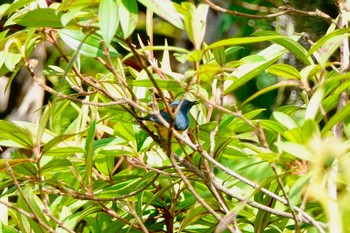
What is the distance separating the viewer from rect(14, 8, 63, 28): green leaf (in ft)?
2.89

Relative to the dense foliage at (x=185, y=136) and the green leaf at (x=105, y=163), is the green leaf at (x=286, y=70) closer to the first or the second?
the dense foliage at (x=185, y=136)

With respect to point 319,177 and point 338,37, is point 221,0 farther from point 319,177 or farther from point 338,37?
point 319,177

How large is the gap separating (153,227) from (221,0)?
3.52ft

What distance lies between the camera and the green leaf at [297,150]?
29.0 inches

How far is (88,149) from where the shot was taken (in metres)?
1.05

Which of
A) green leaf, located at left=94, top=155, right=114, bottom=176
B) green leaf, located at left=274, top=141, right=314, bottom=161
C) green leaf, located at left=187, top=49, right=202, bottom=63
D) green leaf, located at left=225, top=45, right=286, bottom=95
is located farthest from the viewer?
green leaf, located at left=94, top=155, right=114, bottom=176

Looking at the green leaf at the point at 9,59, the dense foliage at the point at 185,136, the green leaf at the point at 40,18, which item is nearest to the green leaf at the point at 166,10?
the dense foliage at the point at 185,136

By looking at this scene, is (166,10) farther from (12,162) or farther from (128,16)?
(12,162)

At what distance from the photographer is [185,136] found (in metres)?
1.03

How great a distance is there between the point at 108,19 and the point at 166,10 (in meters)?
0.06

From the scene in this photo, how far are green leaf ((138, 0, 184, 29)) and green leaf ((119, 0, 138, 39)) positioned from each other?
0.02m

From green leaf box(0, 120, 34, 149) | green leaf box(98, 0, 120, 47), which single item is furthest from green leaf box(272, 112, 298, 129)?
green leaf box(0, 120, 34, 149)

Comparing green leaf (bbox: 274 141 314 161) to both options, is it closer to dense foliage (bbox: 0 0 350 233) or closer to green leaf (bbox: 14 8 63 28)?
dense foliage (bbox: 0 0 350 233)

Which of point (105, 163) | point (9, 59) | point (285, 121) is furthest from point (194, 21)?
point (105, 163)
